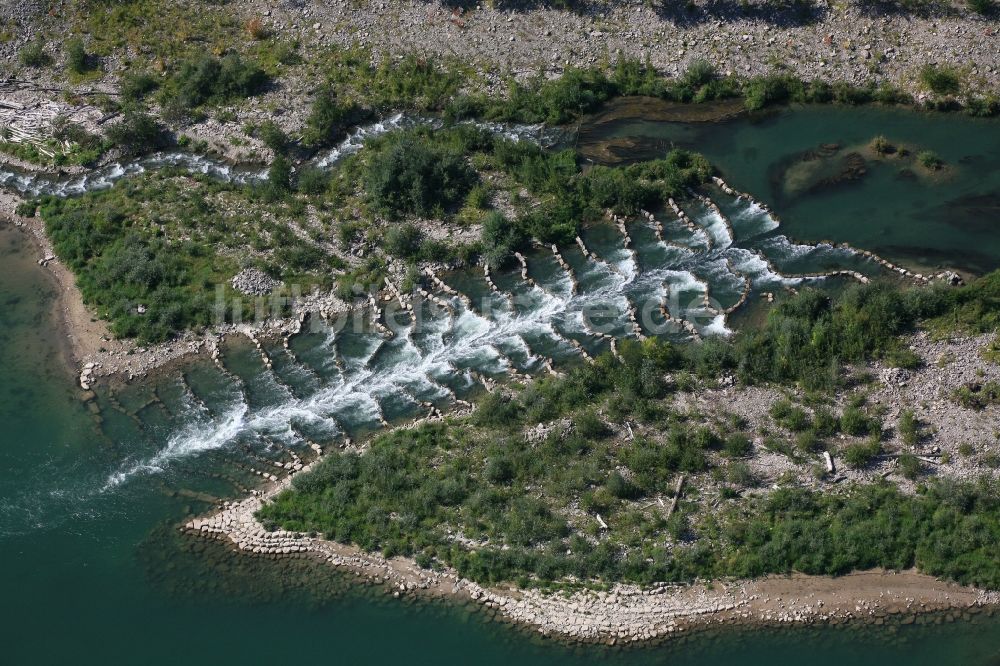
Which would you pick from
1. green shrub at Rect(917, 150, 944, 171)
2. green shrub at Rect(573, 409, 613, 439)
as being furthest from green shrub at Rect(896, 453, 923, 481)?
green shrub at Rect(917, 150, 944, 171)

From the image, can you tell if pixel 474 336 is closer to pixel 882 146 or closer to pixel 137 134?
pixel 137 134

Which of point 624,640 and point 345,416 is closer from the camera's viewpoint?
point 624,640

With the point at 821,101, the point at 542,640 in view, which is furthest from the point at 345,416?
the point at 821,101

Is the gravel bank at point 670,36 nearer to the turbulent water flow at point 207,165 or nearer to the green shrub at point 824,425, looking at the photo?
the turbulent water flow at point 207,165

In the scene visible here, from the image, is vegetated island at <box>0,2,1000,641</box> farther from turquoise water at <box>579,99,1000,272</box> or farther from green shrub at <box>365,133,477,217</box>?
turquoise water at <box>579,99,1000,272</box>

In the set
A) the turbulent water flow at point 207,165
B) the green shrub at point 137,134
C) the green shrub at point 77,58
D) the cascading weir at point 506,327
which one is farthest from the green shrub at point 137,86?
the cascading weir at point 506,327

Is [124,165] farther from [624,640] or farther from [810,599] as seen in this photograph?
[810,599]
